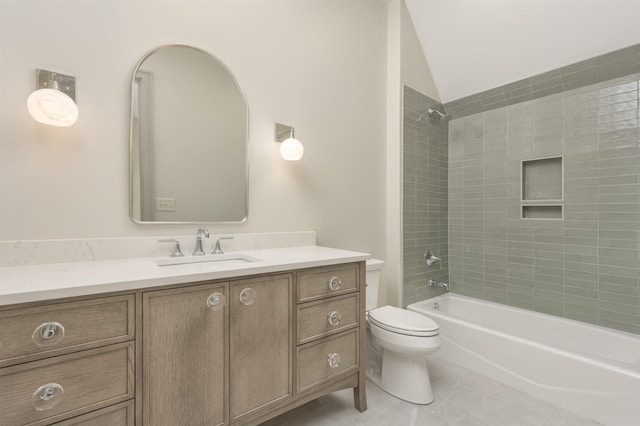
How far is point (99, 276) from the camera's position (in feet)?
3.10

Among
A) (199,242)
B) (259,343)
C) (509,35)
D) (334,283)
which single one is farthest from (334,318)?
(509,35)

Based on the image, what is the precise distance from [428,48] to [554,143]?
1.33 m

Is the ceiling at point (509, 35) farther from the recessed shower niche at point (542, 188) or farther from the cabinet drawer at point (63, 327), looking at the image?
the cabinet drawer at point (63, 327)

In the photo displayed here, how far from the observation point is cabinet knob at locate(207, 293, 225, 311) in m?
1.06

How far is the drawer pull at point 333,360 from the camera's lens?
1.38 m

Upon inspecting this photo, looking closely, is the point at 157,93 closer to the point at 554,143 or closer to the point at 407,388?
the point at 407,388

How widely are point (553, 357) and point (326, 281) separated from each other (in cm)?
147

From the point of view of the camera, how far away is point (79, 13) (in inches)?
48.3

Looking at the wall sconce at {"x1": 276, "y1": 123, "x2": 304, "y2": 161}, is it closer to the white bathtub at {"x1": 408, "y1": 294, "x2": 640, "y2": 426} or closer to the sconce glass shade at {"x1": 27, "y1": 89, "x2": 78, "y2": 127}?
the sconce glass shade at {"x1": 27, "y1": 89, "x2": 78, "y2": 127}

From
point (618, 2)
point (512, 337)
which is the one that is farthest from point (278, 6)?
point (512, 337)

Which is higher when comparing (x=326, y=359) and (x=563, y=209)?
(x=563, y=209)

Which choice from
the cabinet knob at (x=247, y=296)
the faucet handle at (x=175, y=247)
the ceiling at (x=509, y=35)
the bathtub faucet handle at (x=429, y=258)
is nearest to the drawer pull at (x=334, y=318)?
the cabinet knob at (x=247, y=296)

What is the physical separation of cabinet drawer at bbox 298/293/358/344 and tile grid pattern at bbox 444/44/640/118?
2.26 meters

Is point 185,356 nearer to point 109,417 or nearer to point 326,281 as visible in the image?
point 109,417
